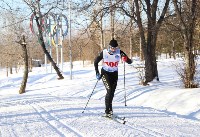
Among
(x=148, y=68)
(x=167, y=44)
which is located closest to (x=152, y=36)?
(x=148, y=68)

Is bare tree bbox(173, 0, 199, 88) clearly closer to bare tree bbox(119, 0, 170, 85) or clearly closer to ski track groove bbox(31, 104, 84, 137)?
bare tree bbox(119, 0, 170, 85)

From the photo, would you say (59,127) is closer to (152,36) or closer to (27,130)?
(27,130)

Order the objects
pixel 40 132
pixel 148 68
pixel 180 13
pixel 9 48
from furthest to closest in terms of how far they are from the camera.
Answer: pixel 9 48 → pixel 148 68 → pixel 180 13 → pixel 40 132

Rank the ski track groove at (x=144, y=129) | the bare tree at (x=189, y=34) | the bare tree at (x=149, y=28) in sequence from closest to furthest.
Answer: the ski track groove at (x=144, y=129)
the bare tree at (x=189, y=34)
the bare tree at (x=149, y=28)

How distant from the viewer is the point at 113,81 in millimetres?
8969

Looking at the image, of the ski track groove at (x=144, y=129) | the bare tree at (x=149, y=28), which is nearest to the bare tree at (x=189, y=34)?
the bare tree at (x=149, y=28)

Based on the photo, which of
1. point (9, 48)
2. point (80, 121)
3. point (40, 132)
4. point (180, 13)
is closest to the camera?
point (40, 132)

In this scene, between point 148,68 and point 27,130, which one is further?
point 148,68

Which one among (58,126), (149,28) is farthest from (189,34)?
(58,126)

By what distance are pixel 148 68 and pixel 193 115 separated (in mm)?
8884

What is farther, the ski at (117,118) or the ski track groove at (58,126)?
the ski at (117,118)

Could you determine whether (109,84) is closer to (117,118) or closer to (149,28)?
(117,118)

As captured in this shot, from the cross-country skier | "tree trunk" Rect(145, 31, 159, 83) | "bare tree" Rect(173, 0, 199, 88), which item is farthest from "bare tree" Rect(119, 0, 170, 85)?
the cross-country skier

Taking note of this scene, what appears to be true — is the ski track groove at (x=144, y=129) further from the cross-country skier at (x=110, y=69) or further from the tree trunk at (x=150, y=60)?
the tree trunk at (x=150, y=60)
